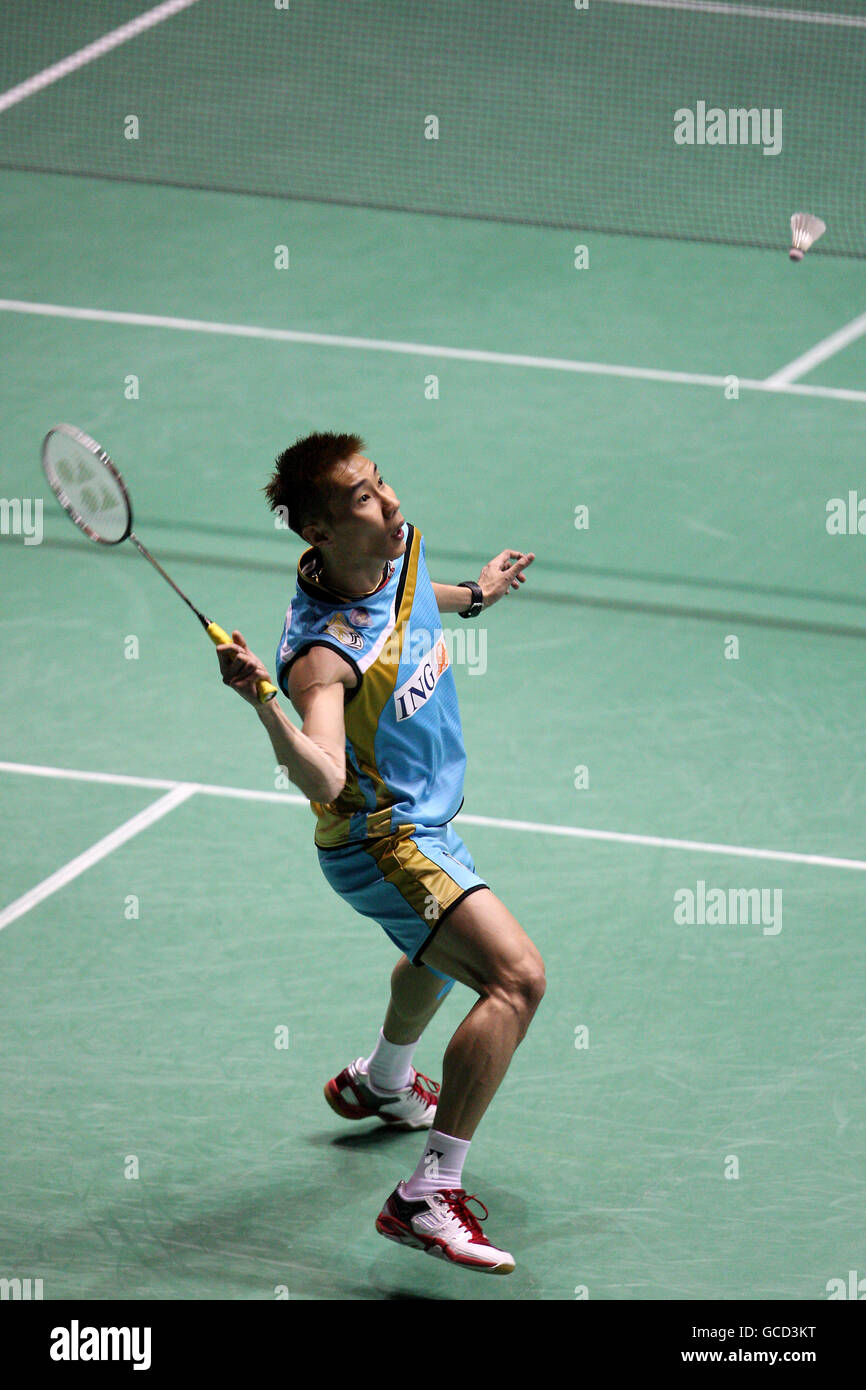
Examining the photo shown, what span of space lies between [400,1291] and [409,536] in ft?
7.19

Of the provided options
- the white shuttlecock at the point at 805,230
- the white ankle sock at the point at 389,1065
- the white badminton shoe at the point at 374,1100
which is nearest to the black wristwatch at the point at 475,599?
the white ankle sock at the point at 389,1065

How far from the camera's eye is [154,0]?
1897 centimetres

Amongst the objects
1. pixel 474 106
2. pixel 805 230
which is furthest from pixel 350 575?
pixel 474 106

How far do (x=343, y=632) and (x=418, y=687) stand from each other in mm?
287

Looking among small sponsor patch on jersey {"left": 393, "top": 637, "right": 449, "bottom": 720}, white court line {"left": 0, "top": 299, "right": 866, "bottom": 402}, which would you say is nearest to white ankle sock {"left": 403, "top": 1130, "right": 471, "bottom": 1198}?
small sponsor patch on jersey {"left": 393, "top": 637, "right": 449, "bottom": 720}

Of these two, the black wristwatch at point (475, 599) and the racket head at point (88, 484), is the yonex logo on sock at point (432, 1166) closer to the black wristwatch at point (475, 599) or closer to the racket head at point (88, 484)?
the black wristwatch at point (475, 599)

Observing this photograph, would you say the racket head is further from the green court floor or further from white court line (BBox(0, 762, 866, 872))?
white court line (BBox(0, 762, 866, 872))

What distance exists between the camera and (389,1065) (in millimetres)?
6953

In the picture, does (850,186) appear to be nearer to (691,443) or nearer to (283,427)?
(691,443)

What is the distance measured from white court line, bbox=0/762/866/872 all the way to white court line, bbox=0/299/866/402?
4651 mm

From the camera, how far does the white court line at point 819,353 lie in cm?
1283

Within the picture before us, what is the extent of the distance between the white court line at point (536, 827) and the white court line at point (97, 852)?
0.04 metres

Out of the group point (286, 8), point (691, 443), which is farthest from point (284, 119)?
point (691, 443)

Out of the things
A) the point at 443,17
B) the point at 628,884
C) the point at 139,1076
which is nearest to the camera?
the point at 139,1076
